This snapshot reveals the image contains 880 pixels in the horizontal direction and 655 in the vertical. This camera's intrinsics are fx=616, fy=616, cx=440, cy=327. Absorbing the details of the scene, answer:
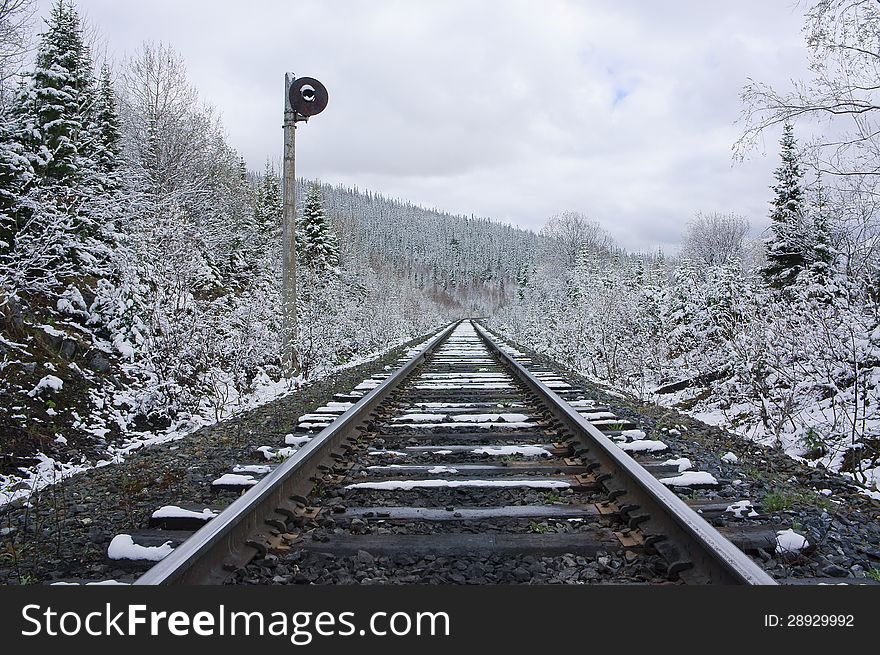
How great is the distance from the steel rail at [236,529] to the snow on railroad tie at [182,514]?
0.15 metres

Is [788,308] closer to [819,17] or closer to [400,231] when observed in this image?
[819,17]

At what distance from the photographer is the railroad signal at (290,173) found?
10750mm

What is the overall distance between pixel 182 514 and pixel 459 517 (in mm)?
1417

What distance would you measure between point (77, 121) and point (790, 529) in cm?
1617

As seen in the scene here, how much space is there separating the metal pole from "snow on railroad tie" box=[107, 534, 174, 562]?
8126mm

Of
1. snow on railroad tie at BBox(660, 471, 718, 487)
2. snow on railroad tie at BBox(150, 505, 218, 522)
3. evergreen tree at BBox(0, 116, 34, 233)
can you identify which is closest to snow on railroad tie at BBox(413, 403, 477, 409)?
snow on railroad tie at BBox(660, 471, 718, 487)

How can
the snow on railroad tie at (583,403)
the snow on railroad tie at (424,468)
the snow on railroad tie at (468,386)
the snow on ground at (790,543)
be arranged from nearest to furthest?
the snow on ground at (790,543), the snow on railroad tie at (424,468), the snow on railroad tie at (583,403), the snow on railroad tie at (468,386)

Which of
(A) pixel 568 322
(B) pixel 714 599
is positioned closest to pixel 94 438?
(B) pixel 714 599

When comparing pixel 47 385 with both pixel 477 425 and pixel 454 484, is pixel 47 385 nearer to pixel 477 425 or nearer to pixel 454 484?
pixel 477 425

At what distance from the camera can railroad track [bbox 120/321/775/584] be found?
8.55ft

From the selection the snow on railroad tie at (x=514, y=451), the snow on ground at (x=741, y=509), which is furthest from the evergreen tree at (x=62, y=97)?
the snow on ground at (x=741, y=509)

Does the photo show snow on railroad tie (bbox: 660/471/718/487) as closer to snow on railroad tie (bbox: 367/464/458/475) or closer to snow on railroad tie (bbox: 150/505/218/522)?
snow on railroad tie (bbox: 367/464/458/475)

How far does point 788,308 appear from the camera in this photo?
23.9ft

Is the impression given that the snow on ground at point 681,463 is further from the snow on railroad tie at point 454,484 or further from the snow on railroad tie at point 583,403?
the snow on railroad tie at point 583,403
